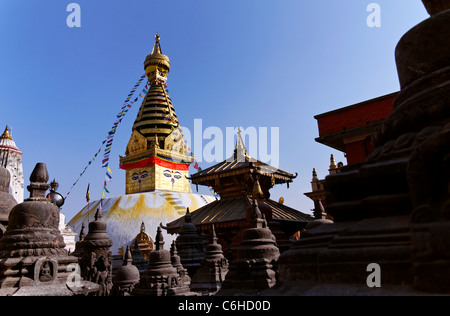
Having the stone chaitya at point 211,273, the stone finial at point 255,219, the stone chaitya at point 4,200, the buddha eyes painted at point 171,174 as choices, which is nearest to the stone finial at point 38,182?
the stone chaitya at point 4,200

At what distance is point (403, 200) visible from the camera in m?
2.77

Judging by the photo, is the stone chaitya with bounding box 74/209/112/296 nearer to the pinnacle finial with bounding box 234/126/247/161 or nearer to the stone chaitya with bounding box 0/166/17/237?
the stone chaitya with bounding box 0/166/17/237

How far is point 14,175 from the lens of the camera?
1005 inches

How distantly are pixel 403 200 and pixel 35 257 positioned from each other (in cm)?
479

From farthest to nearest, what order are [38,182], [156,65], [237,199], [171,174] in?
[156,65], [171,174], [237,199], [38,182]

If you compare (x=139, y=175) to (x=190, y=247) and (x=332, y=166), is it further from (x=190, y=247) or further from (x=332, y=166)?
(x=332, y=166)

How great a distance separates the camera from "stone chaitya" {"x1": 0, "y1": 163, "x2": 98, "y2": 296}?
14.9 ft

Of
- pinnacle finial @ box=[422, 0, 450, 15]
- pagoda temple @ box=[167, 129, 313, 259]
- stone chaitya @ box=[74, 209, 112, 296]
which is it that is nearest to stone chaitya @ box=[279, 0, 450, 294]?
pinnacle finial @ box=[422, 0, 450, 15]

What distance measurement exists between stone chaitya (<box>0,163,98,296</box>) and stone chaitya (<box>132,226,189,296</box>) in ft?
12.1

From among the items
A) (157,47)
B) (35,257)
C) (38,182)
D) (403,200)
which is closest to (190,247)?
(38,182)

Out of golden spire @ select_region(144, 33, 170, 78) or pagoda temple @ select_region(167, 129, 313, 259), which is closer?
pagoda temple @ select_region(167, 129, 313, 259)

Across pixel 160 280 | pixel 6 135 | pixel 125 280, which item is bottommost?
pixel 125 280

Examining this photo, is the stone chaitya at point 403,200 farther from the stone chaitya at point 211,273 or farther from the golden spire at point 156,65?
the golden spire at point 156,65
